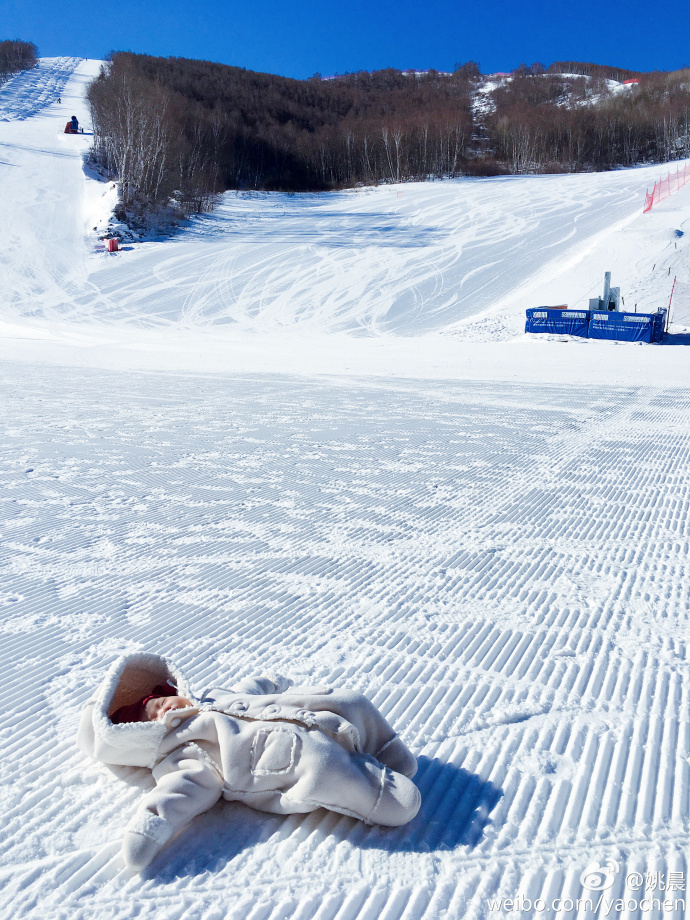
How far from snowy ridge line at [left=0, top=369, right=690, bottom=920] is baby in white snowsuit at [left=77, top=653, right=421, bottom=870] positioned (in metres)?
0.08

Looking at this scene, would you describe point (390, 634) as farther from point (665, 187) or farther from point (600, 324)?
point (665, 187)

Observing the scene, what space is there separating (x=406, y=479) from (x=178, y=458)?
1794mm

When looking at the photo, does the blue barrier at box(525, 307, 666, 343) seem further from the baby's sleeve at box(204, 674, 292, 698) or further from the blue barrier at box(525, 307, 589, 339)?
the baby's sleeve at box(204, 674, 292, 698)

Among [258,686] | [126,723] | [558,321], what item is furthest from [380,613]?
[558,321]

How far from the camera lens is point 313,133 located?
183 feet

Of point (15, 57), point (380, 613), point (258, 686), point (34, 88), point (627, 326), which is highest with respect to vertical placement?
point (15, 57)

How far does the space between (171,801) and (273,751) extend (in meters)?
0.25

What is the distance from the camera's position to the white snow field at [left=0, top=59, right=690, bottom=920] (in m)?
1.48

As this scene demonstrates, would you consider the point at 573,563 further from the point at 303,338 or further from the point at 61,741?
the point at 303,338

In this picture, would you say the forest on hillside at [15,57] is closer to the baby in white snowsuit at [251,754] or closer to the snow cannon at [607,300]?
the snow cannon at [607,300]

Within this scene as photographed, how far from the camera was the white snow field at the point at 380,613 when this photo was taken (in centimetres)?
148

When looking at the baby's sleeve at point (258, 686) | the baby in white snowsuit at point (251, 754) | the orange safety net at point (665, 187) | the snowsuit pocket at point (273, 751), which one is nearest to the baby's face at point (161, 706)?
the baby in white snowsuit at point (251, 754)

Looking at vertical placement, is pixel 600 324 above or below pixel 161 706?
above

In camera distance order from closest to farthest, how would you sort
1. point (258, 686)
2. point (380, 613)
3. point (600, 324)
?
1. point (258, 686)
2. point (380, 613)
3. point (600, 324)
